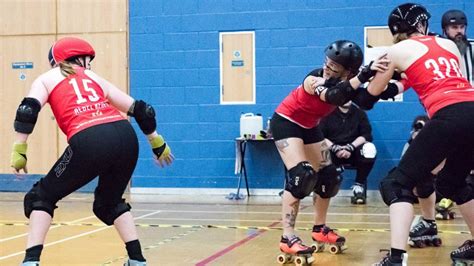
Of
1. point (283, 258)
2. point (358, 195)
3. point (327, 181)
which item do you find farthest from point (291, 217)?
point (358, 195)

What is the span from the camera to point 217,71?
966 centimetres

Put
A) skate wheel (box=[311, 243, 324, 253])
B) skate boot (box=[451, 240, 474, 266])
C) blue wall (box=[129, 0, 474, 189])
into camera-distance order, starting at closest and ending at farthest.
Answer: skate boot (box=[451, 240, 474, 266]) < skate wheel (box=[311, 243, 324, 253]) < blue wall (box=[129, 0, 474, 189])

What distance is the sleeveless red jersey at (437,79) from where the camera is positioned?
375cm

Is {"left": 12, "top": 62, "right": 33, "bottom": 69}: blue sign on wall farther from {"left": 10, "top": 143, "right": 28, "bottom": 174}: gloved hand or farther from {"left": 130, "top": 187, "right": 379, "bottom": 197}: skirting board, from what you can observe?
{"left": 10, "top": 143, "right": 28, "bottom": 174}: gloved hand

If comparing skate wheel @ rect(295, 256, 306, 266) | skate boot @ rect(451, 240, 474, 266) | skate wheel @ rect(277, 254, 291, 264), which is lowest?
skate wheel @ rect(277, 254, 291, 264)

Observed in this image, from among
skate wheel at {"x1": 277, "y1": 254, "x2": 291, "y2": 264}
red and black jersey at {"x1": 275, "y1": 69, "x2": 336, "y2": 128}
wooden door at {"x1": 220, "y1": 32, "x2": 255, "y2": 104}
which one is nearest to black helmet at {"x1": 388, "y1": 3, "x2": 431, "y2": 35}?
red and black jersey at {"x1": 275, "y1": 69, "x2": 336, "y2": 128}

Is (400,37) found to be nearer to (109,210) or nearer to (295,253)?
(295,253)

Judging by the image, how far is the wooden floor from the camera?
4.73 meters

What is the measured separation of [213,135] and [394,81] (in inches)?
216

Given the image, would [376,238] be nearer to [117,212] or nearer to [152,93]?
[117,212]

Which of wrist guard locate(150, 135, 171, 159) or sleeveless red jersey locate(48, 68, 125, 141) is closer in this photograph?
sleeveless red jersey locate(48, 68, 125, 141)

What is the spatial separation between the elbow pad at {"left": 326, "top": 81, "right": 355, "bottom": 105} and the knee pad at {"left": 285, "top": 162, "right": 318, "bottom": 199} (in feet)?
1.72

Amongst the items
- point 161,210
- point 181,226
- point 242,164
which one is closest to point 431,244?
point 181,226

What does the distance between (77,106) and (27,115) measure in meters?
0.27
